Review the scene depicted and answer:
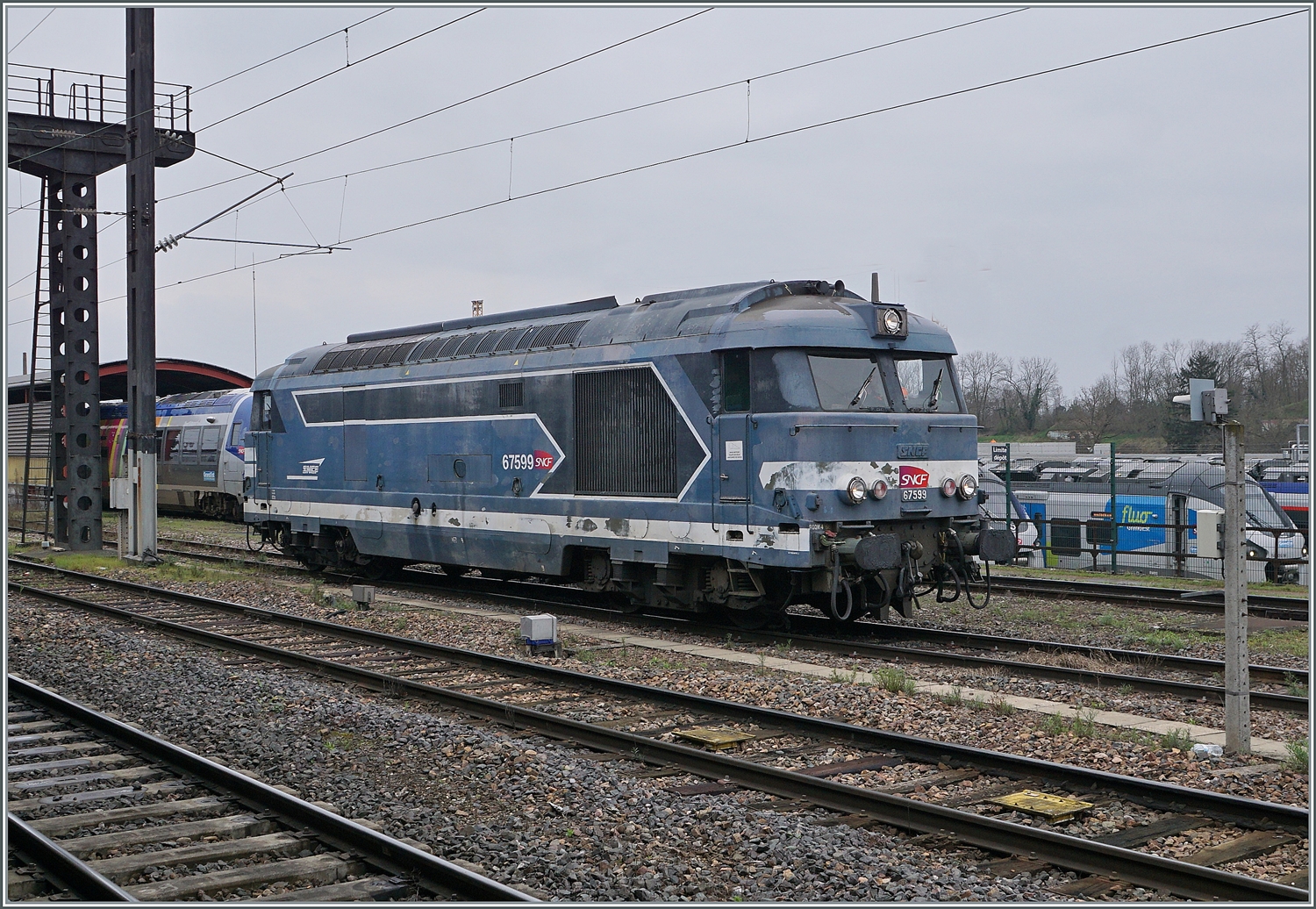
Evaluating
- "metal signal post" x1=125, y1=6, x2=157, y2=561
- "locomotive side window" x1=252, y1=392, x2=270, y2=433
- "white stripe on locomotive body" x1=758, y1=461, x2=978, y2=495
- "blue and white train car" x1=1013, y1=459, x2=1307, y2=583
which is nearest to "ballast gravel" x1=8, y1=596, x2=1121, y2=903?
"white stripe on locomotive body" x1=758, y1=461, x2=978, y2=495

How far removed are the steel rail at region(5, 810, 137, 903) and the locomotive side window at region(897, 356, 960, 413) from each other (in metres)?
9.69

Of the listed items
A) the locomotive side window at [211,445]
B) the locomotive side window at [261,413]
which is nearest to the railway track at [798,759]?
the locomotive side window at [261,413]

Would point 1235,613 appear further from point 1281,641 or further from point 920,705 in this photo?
point 1281,641

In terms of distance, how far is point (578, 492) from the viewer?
48.9 feet

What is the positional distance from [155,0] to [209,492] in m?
24.8

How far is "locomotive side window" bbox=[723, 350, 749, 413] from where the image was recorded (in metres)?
12.8

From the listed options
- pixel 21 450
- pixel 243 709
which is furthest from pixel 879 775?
pixel 21 450

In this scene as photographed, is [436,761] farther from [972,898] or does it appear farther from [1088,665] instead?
[1088,665]

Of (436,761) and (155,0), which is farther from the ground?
(155,0)

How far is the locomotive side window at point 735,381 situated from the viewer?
12789 millimetres

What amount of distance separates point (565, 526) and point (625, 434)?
5.17 ft

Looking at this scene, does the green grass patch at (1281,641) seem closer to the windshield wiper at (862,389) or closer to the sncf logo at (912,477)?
the sncf logo at (912,477)

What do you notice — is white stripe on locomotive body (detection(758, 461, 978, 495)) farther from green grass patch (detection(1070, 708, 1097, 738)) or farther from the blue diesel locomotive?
green grass patch (detection(1070, 708, 1097, 738))

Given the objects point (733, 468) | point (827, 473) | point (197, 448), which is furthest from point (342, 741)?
point (197, 448)
